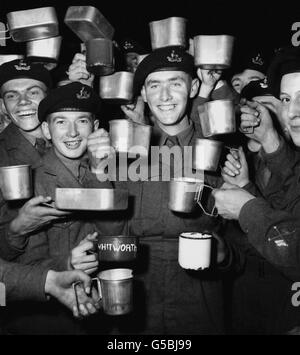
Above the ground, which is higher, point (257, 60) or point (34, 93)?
point (257, 60)

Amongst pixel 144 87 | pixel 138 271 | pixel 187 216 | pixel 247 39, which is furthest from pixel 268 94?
pixel 247 39

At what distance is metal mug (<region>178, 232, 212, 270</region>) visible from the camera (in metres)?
2.32

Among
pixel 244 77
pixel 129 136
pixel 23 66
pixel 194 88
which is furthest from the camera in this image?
pixel 244 77

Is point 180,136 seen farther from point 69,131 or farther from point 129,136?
point 69,131

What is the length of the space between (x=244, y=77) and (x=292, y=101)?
63.4 inches

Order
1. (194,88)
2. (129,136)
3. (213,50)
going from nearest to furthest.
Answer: (129,136)
(213,50)
(194,88)

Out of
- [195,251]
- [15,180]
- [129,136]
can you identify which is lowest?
[195,251]

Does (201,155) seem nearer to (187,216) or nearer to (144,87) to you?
(187,216)

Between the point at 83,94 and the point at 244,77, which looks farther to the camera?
the point at 244,77

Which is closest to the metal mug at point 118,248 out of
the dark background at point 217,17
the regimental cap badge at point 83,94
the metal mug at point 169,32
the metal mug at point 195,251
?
the metal mug at point 195,251

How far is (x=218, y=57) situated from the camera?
280 centimetres

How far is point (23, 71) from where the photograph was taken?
10.6ft

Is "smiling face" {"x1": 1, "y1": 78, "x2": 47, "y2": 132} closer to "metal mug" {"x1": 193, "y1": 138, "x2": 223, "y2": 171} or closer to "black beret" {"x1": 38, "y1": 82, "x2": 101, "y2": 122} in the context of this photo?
"black beret" {"x1": 38, "y1": 82, "x2": 101, "y2": 122}

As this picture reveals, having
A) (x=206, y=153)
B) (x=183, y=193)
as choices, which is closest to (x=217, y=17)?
(x=206, y=153)
